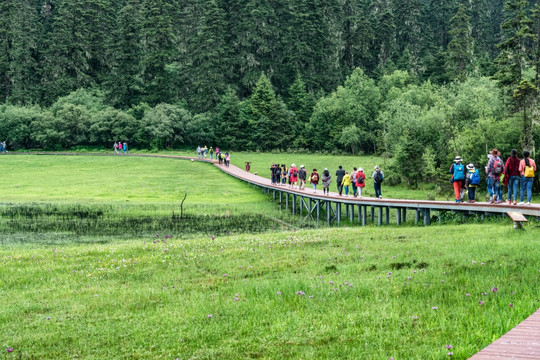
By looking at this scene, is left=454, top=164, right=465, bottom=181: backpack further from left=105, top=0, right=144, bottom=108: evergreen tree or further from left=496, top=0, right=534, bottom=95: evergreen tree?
left=105, top=0, right=144, bottom=108: evergreen tree

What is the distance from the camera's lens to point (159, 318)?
873 cm

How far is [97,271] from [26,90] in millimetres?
106154

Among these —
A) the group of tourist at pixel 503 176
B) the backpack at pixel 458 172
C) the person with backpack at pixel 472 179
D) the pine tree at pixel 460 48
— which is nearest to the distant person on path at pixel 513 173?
the group of tourist at pixel 503 176

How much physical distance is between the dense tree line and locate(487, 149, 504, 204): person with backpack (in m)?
51.0

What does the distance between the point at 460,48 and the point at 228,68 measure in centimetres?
4512

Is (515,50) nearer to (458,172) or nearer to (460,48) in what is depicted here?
(458,172)

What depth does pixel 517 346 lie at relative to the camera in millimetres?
5488

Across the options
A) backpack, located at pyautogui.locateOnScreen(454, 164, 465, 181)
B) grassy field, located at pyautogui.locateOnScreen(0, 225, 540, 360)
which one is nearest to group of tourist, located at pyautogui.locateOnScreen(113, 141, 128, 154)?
backpack, located at pyautogui.locateOnScreen(454, 164, 465, 181)

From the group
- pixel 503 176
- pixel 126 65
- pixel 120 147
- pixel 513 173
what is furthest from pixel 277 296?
Result: pixel 126 65

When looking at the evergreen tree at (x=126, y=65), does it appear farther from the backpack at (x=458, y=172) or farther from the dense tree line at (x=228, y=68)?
the backpack at (x=458, y=172)

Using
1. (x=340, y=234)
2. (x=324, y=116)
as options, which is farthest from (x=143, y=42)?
(x=340, y=234)

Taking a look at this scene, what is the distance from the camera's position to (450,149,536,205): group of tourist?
18.9 m

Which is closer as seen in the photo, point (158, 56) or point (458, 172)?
point (458, 172)

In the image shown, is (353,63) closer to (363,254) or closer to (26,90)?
(26,90)
